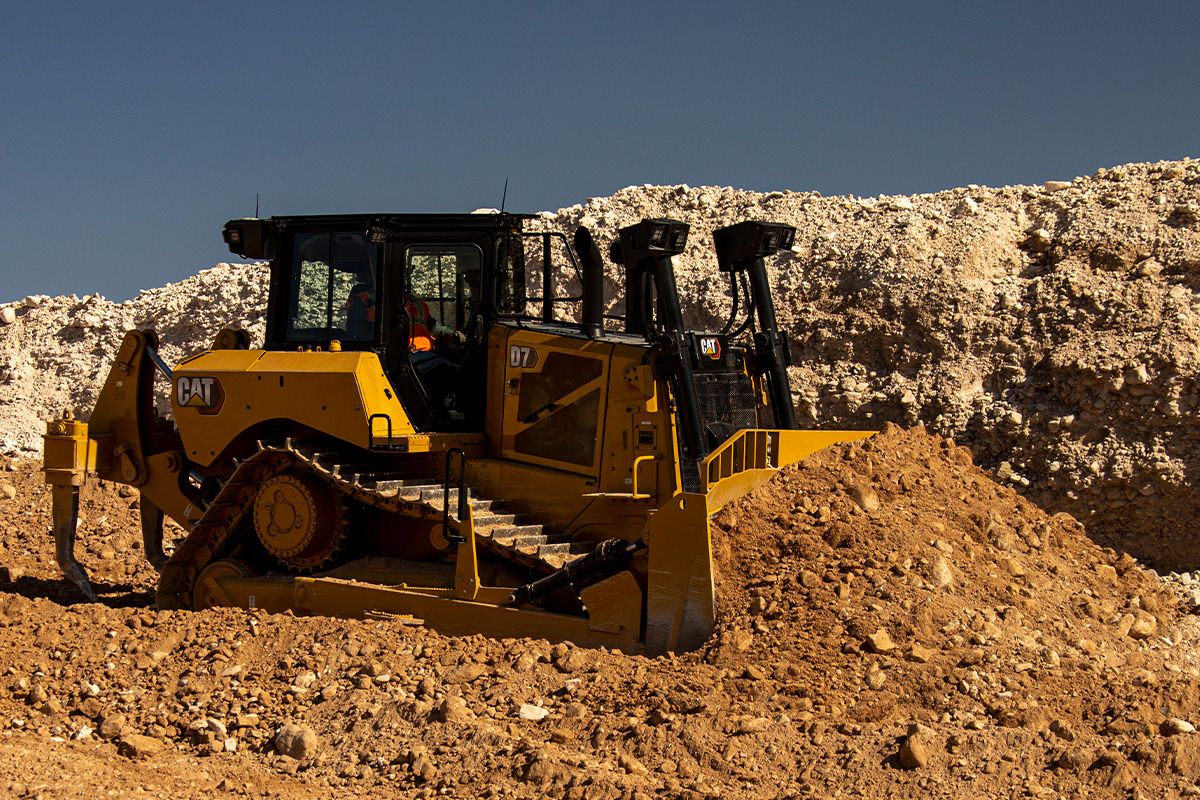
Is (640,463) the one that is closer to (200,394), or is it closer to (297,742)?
(297,742)

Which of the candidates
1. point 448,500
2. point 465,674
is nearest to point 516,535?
point 448,500

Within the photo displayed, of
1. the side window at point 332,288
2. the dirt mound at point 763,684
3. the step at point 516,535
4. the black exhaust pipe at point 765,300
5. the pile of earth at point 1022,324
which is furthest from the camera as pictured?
the pile of earth at point 1022,324

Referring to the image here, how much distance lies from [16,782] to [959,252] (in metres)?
11.4

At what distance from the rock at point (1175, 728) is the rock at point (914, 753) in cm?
101

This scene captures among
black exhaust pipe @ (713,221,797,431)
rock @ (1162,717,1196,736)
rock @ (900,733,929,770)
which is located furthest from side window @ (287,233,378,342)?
rock @ (1162,717,1196,736)

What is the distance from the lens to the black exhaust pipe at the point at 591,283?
8.17 meters

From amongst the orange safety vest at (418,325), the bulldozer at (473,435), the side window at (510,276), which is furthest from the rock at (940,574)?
the orange safety vest at (418,325)

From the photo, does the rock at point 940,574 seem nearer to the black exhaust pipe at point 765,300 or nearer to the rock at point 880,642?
the rock at point 880,642

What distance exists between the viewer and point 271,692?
25.0 ft

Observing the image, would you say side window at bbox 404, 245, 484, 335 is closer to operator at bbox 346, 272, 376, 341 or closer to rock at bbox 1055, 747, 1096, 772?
operator at bbox 346, 272, 376, 341

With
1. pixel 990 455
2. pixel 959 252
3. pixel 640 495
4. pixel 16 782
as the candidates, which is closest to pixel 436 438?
pixel 640 495

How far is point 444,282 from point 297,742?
3.27 meters

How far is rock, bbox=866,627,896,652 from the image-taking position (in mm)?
6863

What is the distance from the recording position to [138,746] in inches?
280
